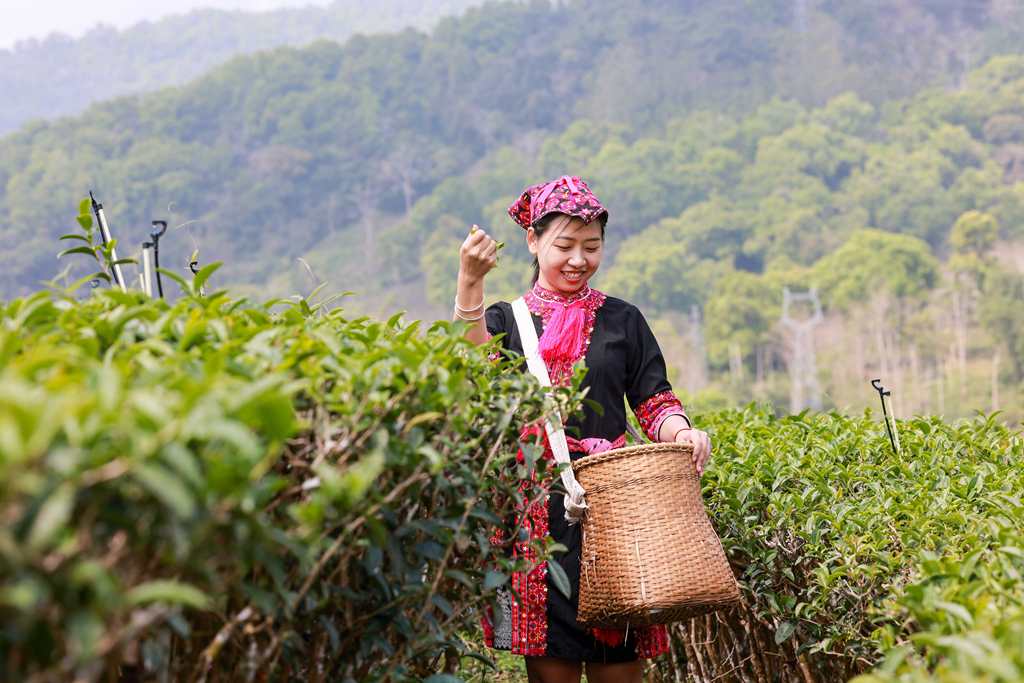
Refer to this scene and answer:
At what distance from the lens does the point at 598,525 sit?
2221 mm

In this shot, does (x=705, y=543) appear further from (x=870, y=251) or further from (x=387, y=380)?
(x=870, y=251)

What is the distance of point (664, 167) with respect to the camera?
7700cm

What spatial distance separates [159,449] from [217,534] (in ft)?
0.51

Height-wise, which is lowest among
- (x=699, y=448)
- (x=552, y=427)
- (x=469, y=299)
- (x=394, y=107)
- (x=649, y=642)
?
(x=649, y=642)

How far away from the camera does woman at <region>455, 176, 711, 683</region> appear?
93.5 inches

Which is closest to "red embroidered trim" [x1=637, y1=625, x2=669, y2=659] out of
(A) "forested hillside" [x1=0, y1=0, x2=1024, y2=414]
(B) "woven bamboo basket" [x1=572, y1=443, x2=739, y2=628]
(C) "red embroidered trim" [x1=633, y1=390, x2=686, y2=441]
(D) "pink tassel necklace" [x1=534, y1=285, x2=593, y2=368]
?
(B) "woven bamboo basket" [x1=572, y1=443, x2=739, y2=628]

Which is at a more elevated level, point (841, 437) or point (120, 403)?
point (120, 403)

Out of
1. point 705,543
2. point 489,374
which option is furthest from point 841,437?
point 489,374

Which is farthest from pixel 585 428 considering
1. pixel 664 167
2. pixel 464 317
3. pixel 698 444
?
pixel 664 167

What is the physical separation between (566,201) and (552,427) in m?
0.59

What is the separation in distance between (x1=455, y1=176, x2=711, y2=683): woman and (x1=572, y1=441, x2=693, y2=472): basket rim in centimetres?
10

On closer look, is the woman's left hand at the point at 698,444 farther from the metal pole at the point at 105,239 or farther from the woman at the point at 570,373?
the metal pole at the point at 105,239

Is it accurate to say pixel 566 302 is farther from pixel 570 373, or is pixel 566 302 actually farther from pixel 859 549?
pixel 859 549

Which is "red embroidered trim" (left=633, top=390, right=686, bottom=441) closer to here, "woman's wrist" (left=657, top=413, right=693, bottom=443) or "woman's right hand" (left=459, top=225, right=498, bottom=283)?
"woman's wrist" (left=657, top=413, right=693, bottom=443)
